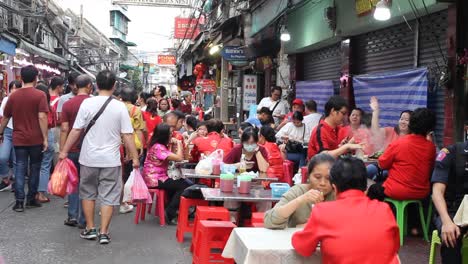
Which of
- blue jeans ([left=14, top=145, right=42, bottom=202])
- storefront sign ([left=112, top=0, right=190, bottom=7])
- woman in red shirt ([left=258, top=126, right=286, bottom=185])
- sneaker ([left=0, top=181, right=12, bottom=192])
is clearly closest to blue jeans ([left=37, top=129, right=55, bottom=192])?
blue jeans ([left=14, top=145, right=42, bottom=202])

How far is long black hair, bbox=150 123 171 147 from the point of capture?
8.21 m

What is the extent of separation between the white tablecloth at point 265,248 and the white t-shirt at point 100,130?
10.5ft

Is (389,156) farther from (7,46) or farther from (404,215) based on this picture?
(7,46)

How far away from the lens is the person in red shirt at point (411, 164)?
22.9 ft

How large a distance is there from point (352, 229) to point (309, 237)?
277 mm

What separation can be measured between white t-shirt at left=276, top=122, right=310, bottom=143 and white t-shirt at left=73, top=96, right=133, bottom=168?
5049 mm

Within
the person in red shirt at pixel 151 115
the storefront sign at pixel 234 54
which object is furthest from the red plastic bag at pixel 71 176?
the storefront sign at pixel 234 54

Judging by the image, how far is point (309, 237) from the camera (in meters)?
3.57

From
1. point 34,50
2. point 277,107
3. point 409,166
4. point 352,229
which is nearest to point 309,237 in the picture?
point 352,229

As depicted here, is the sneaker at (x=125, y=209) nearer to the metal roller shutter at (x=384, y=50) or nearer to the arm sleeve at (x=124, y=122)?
the arm sleeve at (x=124, y=122)

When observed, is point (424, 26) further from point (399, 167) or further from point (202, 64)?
point (202, 64)

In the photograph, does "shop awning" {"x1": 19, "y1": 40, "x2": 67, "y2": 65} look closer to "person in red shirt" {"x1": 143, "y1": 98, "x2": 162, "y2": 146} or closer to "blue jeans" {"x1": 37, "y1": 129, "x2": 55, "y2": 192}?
"person in red shirt" {"x1": 143, "y1": 98, "x2": 162, "y2": 146}

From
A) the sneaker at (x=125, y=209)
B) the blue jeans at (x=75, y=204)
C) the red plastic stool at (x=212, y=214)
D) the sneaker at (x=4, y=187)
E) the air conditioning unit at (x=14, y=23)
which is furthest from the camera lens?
the air conditioning unit at (x=14, y=23)

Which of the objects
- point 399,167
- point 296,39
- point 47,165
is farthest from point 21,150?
point 296,39
